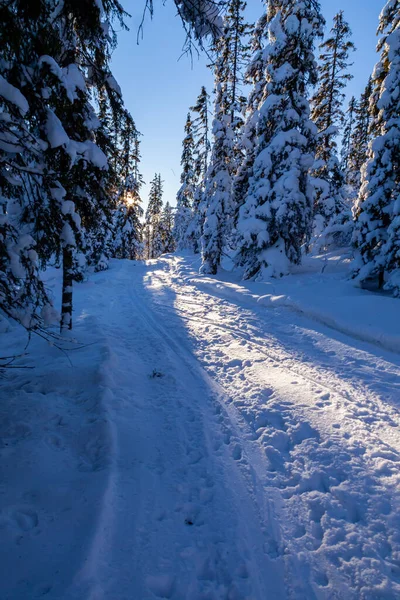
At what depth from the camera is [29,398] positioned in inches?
174

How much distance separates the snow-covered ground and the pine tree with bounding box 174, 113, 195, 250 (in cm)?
2571

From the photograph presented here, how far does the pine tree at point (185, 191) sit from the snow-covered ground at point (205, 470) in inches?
1012

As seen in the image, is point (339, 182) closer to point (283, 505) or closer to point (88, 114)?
point (88, 114)

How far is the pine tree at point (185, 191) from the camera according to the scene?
109 ft

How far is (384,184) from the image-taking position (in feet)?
31.0

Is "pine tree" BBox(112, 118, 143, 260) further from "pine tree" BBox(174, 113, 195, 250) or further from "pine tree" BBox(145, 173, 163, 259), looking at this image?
"pine tree" BBox(145, 173, 163, 259)

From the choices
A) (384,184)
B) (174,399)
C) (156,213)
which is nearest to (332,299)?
(384,184)

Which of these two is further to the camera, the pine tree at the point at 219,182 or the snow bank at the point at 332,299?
the pine tree at the point at 219,182

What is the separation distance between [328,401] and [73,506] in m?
3.81

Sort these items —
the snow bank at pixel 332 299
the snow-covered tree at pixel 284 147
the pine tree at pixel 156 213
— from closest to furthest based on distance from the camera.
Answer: the snow bank at pixel 332 299 → the snow-covered tree at pixel 284 147 → the pine tree at pixel 156 213

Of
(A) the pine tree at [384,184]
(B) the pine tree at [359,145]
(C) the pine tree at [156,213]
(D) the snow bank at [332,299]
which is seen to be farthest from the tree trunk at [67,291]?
(C) the pine tree at [156,213]

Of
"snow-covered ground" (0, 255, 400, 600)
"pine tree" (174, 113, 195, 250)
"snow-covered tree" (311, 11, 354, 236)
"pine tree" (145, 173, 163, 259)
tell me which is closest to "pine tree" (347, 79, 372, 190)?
"snow-covered tree" (311, 11, 354, 236)

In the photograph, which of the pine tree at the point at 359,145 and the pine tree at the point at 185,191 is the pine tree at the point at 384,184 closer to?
the pine tree at the point at 359,145

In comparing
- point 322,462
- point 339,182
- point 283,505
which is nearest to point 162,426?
point 283,505
